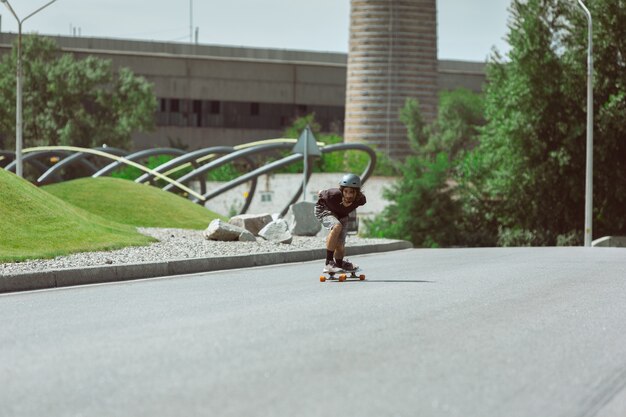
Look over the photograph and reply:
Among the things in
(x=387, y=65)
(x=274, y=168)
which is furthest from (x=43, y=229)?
(x=387, y=65)

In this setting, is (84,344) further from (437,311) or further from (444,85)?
(444,85)

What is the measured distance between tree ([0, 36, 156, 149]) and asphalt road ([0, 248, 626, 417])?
52.0m

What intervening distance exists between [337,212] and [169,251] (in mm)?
5569

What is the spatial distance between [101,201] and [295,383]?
2880 cm

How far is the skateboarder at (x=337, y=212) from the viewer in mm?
15883

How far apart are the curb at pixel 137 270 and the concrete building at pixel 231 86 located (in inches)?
2348

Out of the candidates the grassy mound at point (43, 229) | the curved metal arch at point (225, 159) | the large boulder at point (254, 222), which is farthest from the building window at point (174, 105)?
the grassy mound at point (43, 229)

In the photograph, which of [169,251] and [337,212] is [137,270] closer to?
[337,212]

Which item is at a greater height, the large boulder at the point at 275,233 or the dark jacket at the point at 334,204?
the dark jacket at the point at 334,204

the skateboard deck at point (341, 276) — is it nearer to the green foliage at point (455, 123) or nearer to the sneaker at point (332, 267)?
the sneaker at point (332, 267)

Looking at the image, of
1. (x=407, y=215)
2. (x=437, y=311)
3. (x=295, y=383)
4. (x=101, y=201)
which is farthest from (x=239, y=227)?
(x=407, y=215)

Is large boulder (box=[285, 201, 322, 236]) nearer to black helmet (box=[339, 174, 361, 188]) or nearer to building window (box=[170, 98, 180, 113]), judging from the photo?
black helmet (box=[339, 174, 361, 188])

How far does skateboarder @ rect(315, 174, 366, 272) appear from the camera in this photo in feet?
52.1

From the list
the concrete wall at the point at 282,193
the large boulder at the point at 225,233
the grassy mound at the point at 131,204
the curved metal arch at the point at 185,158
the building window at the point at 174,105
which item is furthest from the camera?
the building window at the point at 174,105
